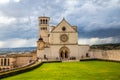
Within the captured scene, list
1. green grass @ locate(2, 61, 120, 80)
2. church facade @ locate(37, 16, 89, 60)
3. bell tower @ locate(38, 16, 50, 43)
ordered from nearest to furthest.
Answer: green grass @ locate(2, 61, 120, 80) → church facade @ locate(37, 16, 89, 60) → bell tower @ locate(38, 16, 50, 43)

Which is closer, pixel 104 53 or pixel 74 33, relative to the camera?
pixel 104 53

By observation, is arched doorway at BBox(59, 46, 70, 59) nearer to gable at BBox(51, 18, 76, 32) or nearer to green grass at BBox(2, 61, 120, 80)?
gable at BBox(51, 18, 76, 32)

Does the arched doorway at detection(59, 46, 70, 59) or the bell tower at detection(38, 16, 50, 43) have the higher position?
the bell tower at detection(38, 16, 50, 43)

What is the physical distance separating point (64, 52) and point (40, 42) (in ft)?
21.0

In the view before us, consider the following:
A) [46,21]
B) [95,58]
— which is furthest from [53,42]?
[46,21]

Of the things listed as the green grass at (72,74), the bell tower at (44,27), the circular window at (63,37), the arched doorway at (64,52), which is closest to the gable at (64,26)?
the circular window at (63,37)

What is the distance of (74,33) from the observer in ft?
208

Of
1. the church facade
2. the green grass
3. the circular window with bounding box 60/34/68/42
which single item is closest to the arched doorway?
the church facade

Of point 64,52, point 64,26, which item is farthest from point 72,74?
point 64,26

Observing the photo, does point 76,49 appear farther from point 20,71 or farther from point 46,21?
point 20,71

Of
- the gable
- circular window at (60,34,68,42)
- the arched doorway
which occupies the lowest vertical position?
the arched doorway

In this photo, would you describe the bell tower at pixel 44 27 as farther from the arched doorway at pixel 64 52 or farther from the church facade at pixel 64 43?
the arched doorway at pixel 64 52

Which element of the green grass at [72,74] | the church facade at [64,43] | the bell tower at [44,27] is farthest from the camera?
the bell tower at [44,27]

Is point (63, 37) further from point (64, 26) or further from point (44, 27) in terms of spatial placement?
point (44, 27)
